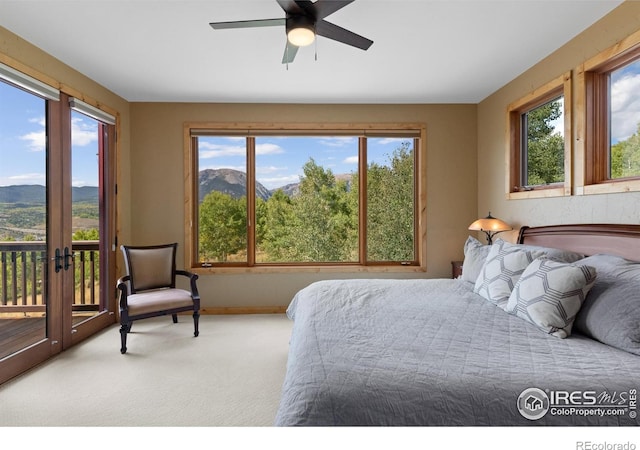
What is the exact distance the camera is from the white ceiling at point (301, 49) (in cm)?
240

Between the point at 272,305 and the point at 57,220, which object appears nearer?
the point at 57,220

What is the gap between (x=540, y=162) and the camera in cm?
341

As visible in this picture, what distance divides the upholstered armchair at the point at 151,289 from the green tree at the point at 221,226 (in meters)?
0.48

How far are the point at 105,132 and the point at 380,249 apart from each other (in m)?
3.64

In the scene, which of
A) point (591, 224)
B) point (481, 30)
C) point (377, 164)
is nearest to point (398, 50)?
point (481, 30)

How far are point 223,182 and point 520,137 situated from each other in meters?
3.57

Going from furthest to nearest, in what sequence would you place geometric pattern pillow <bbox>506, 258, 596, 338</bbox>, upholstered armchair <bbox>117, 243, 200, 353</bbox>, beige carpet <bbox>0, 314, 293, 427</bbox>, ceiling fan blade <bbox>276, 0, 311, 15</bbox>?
1. upholstered armchair <bbox>117, 243, 200, 353</bbox>
2. beige carpet <bbox>0, 314, 293, 427</bbox>
3. ceiling fan blade <bbox>276, 0, 311, 15</bbox>
4. geometric pattern pillow <bbox>506, 258, 596, 338</bbox>

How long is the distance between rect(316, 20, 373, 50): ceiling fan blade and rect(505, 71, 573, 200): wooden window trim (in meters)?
1.85

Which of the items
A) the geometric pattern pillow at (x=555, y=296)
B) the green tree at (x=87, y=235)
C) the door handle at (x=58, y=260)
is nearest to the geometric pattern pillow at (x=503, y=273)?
the geometric pattern pillow at (x=555, y=296)

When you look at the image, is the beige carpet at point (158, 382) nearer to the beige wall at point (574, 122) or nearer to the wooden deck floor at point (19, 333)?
the wooden deck floor at point (19, 333)

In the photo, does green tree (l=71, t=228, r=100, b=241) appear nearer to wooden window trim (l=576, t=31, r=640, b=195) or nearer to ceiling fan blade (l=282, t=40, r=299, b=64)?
ceiling fan blade (l=282, t=40, r=299, b=64)

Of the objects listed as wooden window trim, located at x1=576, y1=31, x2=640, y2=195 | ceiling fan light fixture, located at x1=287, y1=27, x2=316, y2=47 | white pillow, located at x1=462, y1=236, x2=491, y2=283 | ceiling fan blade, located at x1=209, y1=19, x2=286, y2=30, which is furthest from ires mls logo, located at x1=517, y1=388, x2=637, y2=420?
ceiling fan blade, located at x1=209, y1=19, x2=286, y2=30

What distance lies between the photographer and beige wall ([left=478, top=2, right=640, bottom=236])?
7.73 feet
